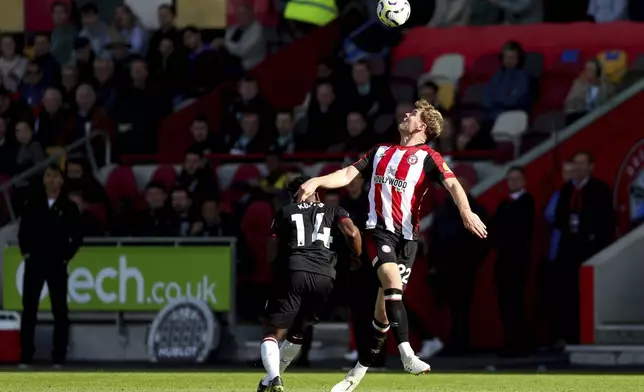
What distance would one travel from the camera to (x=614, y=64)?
2269 centimetres

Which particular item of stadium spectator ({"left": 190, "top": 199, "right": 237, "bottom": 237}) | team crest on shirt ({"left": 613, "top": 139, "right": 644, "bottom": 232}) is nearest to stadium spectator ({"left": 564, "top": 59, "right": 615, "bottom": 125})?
team crest on shirt ({"left": 613, "top": 139, "right": 644, "bottom": 232})

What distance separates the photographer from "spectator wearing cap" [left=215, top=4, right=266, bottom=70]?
82.6 ft

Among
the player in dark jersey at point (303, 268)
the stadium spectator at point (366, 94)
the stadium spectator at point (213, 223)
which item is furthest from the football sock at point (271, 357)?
the stadium spectator at point (366, 94)

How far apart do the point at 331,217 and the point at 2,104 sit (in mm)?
12033

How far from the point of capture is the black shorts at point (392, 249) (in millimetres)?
13073

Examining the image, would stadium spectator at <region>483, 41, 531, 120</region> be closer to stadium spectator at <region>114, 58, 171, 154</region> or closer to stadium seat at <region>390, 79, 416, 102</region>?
stadium seat at <region>390, 79, 416, 102</region>

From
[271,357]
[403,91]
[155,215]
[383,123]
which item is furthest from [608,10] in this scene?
[271,357]

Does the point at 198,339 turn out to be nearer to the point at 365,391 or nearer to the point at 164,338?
the point at 164,338

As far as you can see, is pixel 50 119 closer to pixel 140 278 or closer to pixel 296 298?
pixel 140 278

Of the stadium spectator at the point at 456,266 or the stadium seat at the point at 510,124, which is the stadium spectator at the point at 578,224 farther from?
the stadium seat at the point at 510,124

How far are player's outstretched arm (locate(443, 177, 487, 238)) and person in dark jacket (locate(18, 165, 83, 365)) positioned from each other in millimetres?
8525

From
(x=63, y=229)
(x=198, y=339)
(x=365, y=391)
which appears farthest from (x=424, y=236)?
(x=365, y=391)

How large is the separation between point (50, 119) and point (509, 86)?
6.71 m

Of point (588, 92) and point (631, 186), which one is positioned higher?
point (588, 92)
